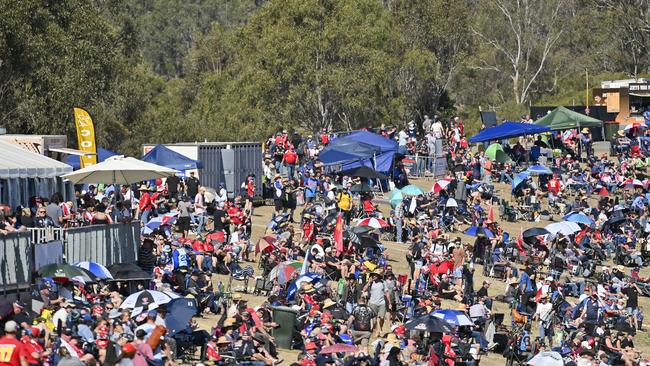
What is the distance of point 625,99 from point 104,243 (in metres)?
38.0

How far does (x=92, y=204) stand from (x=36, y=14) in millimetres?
21694

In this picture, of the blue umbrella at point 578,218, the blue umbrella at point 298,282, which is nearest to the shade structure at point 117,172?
the blue umbrella at point 298,282

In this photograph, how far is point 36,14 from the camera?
4644 centimetres

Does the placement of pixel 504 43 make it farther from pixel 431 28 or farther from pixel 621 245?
pixel 621 245

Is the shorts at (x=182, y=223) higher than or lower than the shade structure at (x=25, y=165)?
lower

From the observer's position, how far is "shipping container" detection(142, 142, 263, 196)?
111 feet

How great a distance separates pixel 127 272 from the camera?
70.4ft

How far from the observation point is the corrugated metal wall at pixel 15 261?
19.7 meters

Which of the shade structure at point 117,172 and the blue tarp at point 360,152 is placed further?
the blue tarp at point 360,152

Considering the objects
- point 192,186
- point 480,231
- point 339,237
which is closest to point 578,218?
point 480,231

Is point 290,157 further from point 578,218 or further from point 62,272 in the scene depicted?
point 62,272

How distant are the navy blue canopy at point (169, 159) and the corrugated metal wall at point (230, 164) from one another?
3.44 ft

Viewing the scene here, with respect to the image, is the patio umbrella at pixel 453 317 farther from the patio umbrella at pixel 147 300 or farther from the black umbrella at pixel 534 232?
the black umbrella at pixel 534 232

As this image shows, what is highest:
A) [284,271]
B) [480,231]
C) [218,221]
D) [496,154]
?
[496,154]
